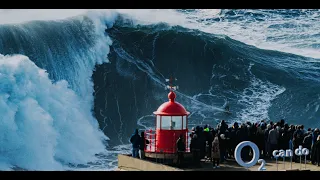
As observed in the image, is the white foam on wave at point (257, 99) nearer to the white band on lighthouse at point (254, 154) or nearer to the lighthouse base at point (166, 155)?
the lighthouse base at point (166, 155)

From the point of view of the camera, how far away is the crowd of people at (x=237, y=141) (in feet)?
89.0

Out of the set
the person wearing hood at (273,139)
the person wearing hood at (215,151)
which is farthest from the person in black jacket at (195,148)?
the person wearing hood at (273,139)

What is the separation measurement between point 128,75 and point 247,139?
22.8m

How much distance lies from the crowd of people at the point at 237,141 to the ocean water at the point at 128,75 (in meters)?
11.4

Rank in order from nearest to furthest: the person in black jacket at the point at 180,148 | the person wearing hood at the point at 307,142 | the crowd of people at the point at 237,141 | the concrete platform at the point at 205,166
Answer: the concrete platform at the point at 205,166 < the person in black jacket at the point at 180,148 < the crowd of people at the point at 237,141 < the person wearing hood at the point at 307,142

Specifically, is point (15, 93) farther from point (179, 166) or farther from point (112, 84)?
point (179, 166)

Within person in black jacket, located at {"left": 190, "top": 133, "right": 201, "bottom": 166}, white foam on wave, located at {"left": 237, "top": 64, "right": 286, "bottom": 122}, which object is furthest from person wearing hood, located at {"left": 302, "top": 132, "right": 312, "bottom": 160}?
white foam on wave, located at {"left": 237, "top": 64, "right": 286, "bottom": 122}

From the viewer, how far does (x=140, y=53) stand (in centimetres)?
5294

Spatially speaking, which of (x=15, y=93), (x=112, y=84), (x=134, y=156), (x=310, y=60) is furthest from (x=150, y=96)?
(x=134, y=156)

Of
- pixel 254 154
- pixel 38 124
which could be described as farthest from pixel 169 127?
pixel 38 124

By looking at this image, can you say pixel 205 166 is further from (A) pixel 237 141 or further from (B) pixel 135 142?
(B) pixel 135 142

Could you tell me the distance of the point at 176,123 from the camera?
1079 inches

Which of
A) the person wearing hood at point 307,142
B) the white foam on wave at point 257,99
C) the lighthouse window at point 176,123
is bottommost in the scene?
the person wearing hood at point 307,142

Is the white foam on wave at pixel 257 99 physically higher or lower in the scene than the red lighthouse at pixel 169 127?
higher
